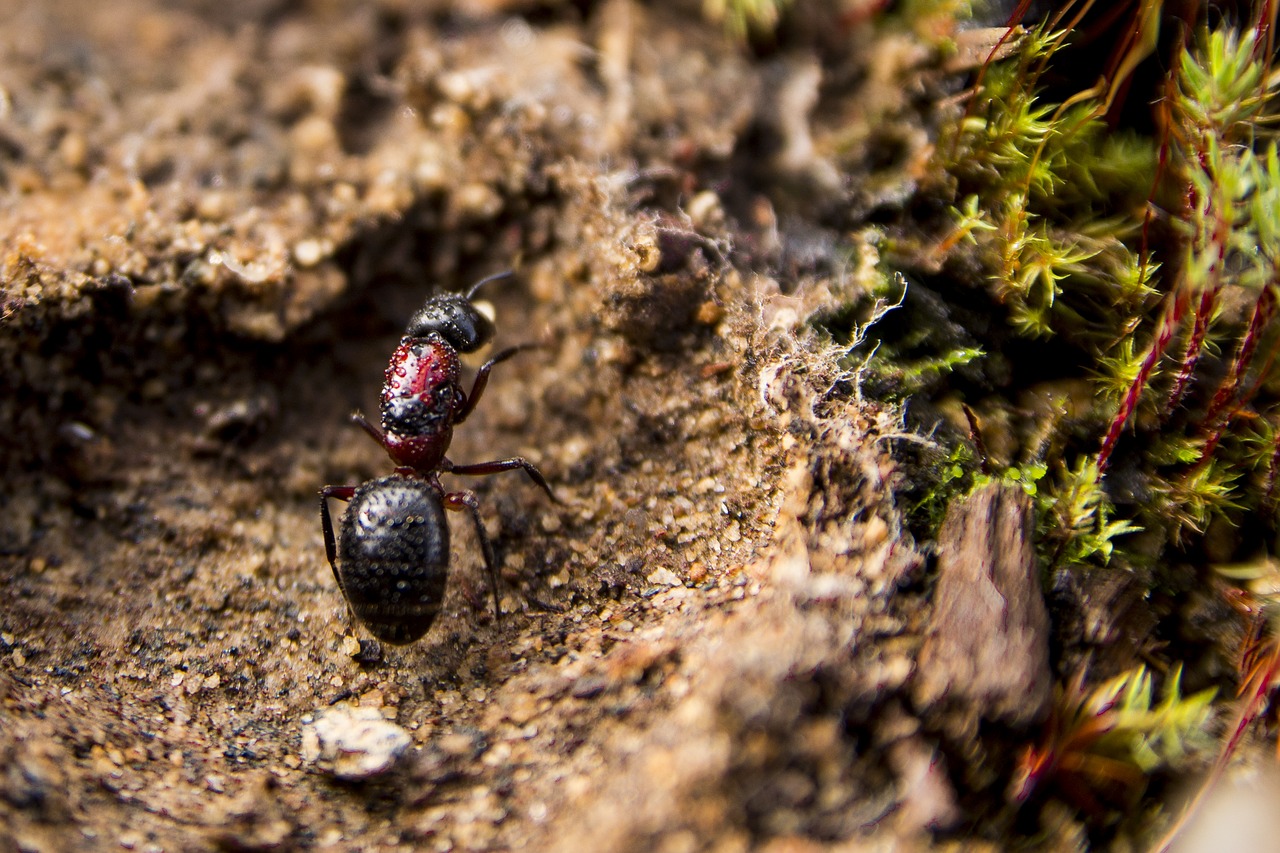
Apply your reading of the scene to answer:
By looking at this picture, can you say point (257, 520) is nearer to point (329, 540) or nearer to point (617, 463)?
point (329, 540)

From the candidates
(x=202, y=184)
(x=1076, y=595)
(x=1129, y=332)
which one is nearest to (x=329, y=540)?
(x=202, y=184)

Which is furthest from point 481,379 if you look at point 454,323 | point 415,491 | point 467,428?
point 415,491

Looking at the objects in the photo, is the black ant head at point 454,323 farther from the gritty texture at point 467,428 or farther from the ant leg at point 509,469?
the ant leg at point 509,469

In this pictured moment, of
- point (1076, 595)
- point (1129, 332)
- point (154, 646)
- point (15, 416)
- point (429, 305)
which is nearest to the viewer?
point (1076, 595)

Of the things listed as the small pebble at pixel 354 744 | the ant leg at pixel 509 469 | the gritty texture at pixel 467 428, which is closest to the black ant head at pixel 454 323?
the gritty texture at pixel 467 428

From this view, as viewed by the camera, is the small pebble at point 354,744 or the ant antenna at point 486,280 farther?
the ant antenna at point 486,280

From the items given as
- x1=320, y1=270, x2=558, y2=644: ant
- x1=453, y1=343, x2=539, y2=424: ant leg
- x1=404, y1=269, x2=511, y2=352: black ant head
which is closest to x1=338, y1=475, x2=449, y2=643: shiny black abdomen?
x1=320, y1=270, x2=558, y2=644: ant

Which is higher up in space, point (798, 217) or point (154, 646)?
point (798, 217)
